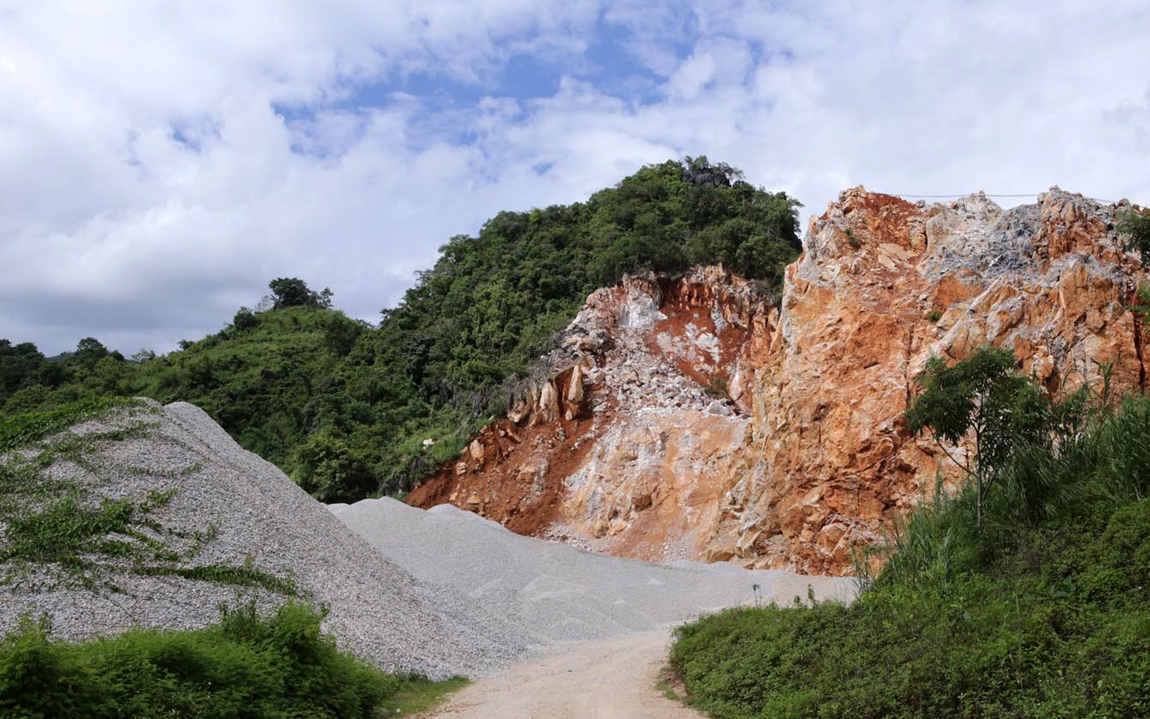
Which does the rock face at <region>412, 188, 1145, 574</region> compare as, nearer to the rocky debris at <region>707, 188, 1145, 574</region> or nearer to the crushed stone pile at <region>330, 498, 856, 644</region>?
the rocky debris at <region>707, 188, 1145, 574</region>

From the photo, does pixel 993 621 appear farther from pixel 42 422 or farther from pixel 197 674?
pixel 42 422

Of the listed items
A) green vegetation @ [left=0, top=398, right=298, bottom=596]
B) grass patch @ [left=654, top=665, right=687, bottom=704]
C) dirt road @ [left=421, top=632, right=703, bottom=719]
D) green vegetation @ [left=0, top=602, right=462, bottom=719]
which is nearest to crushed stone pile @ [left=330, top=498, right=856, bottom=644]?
dirt road @ [left=421, top=632, right=703, bottom=719]

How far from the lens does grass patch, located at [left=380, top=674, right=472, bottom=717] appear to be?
32.7 feet

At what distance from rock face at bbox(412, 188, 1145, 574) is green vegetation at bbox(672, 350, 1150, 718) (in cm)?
308

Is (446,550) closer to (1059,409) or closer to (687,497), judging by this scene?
(687,497)

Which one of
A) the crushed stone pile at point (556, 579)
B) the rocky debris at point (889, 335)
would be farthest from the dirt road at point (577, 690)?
the rocky debris at point (889, 335)

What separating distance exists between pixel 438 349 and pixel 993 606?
3759 cm

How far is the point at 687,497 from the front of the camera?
29.7m

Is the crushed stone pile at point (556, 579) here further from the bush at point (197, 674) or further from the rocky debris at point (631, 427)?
the bush at point (197, 674)

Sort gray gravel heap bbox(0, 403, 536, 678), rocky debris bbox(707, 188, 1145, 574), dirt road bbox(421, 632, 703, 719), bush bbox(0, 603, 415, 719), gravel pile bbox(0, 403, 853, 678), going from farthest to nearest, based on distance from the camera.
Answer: rocky debris bbox(707, 188, 1145, 574)
gravel pile bbox(0, 403, 853, 678)
gray gravel heap bbox(0, 403, 536, 678)
dirt road bbox(421, 632, 703, 719)
bush bbox(0, 603, 415, 719)

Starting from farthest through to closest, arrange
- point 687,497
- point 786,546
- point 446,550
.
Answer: point 687,497
point 786,546
point 446,550

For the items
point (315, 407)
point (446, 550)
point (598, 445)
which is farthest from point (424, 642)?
point (315, 407)

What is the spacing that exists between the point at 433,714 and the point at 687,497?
816 inches

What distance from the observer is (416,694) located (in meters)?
10.7
